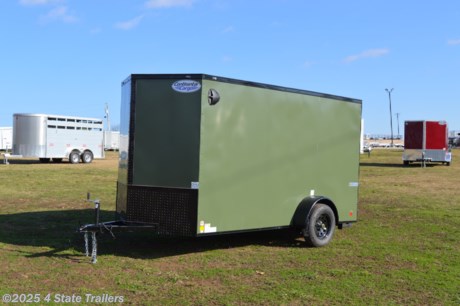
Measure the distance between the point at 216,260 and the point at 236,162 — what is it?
57.0 inches

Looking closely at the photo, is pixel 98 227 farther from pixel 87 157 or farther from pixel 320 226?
pixel 87 157

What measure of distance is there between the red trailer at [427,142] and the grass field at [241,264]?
20.7m

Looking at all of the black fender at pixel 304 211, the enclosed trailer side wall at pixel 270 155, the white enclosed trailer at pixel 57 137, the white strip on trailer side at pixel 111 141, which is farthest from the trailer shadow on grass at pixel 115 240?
the white strip on trailer side at pixel 111 141

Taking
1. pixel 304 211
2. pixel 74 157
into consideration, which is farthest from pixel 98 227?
pixel 74 157

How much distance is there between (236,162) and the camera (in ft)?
23.9

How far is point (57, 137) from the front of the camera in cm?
2964

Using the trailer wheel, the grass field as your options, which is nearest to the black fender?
the grass field

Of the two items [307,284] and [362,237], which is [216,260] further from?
[362,237]

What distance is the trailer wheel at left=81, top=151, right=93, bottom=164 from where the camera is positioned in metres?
31.5

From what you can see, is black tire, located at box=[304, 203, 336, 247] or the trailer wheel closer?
black tire, located at box=[304, 203, 336, 247]

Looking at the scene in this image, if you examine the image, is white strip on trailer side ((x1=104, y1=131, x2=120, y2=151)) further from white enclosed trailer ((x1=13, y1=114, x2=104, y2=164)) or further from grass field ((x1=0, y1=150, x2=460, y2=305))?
grass field ((x1=0, y1=150, x2=460, y2=305))

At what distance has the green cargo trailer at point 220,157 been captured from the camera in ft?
22.6

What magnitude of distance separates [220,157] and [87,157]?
2626 centimetres

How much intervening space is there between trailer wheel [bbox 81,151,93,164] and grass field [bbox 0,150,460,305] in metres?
20.5
